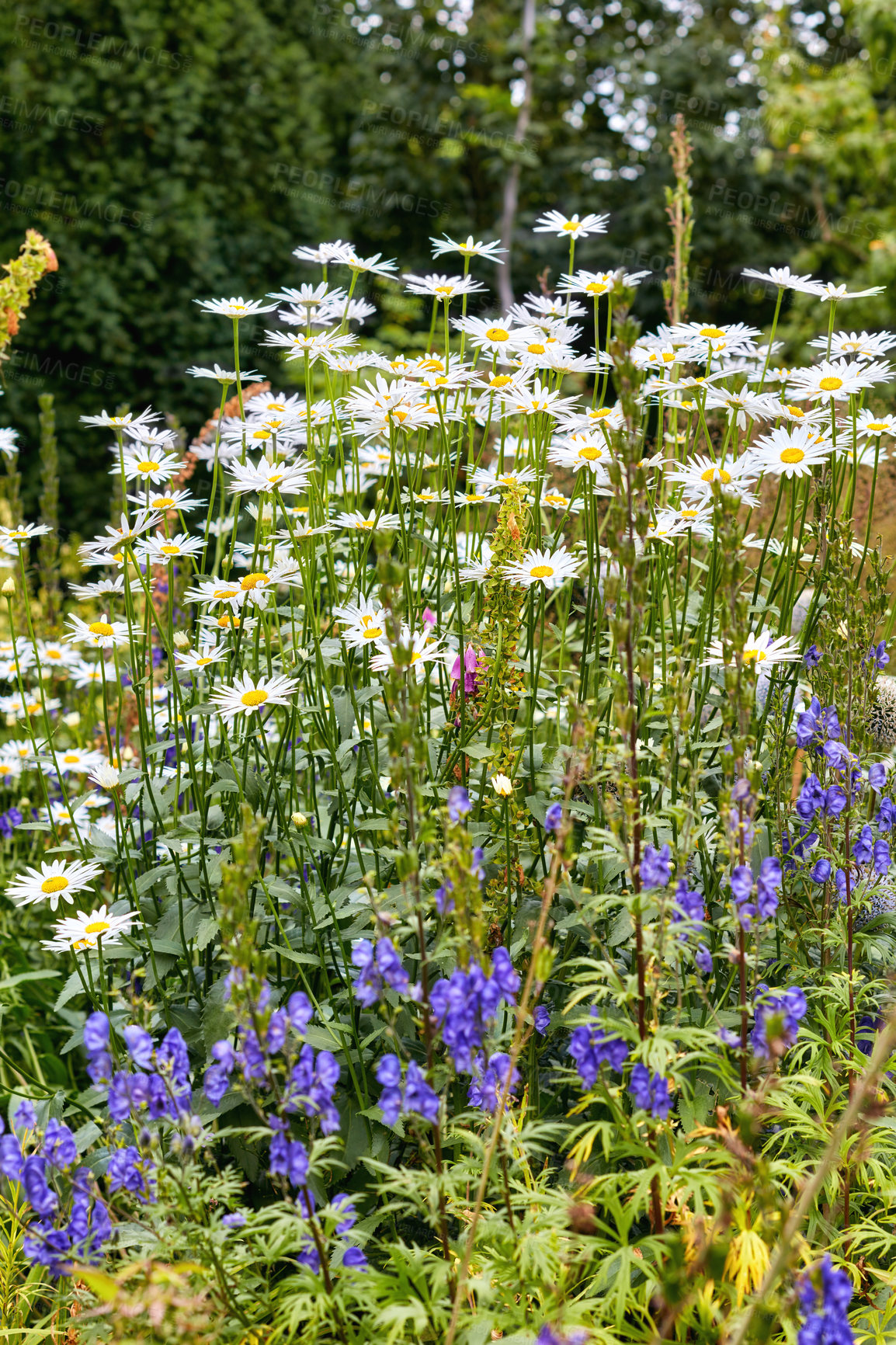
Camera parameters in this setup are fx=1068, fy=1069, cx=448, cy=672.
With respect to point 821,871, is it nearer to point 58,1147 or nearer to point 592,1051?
point 592,1051

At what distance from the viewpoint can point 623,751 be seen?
165 centimetres

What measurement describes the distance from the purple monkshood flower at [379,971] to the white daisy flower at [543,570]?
888 millimetres

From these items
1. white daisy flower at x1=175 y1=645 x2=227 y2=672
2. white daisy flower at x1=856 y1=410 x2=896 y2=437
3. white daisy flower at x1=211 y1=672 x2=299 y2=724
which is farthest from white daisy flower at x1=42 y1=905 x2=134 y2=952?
white daisy flower at x1=856 y1=410 x2=896 y2=437

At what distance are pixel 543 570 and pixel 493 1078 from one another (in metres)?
1.05

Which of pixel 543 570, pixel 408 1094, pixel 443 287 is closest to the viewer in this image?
pixel 408 1094

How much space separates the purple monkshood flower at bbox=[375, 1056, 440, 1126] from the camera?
57.4 inches

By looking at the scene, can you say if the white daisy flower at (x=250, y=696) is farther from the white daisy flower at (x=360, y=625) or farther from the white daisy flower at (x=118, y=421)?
the white daisy flower at (x=118, y=421)

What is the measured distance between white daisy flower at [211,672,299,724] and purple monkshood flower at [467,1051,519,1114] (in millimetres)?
817

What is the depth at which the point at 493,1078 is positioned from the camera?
1.59 m

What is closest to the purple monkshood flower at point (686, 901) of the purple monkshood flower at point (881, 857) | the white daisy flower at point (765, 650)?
the white daisy flower at point (765, 650)

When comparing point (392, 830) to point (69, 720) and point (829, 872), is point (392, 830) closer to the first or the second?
point (829, 872)

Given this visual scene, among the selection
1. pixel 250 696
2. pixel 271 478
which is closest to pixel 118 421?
pixel 271 478

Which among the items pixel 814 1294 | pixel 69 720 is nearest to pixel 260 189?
pixel 69 720

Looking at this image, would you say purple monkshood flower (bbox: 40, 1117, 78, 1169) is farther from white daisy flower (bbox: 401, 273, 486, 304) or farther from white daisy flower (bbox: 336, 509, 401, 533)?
Result: white daisy flower (bbox: 401, 273, 486, 304)
